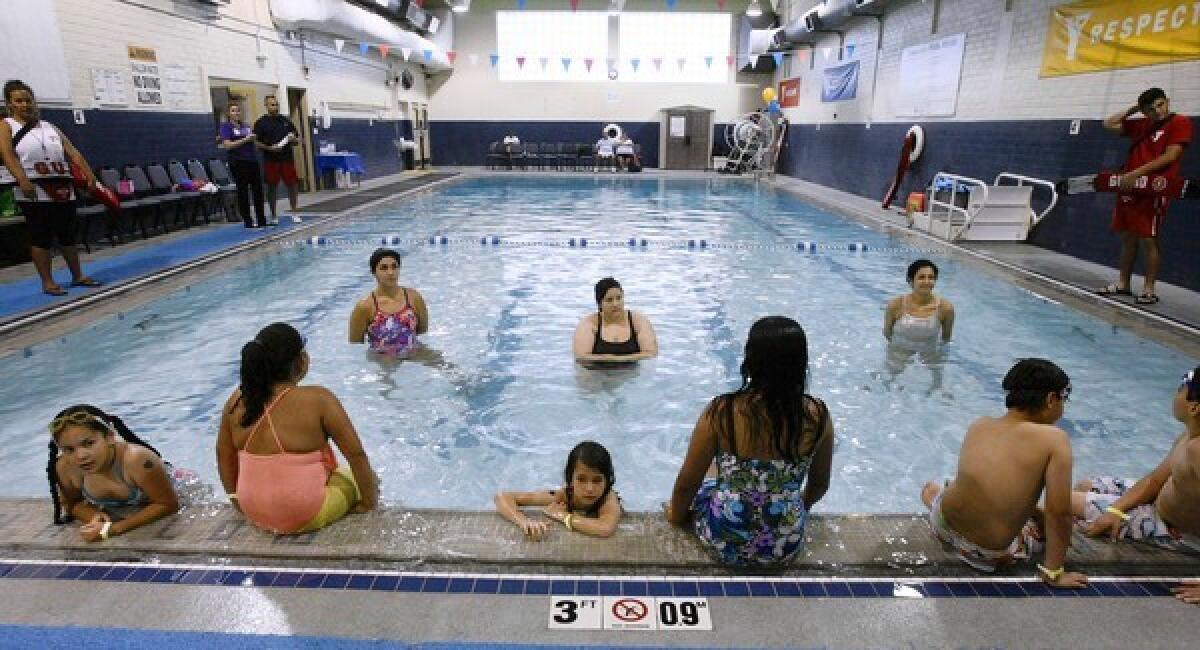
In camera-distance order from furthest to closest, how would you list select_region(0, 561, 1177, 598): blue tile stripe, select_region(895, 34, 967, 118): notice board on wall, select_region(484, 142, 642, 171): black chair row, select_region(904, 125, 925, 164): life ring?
1. select_region(484, 142, 642, 171): black chair row
2. select_region(904, 125, 925, 164): life ring
3. select_region(895, 34, 967, 118): notice board on wall
4. select_region(0, 561, 1177, 598): blue tile stripe

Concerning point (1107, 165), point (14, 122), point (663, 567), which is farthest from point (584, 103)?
point (663, 567)

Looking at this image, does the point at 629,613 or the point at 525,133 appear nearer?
the point at 629,613

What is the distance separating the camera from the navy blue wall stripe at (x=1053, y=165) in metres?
6.96

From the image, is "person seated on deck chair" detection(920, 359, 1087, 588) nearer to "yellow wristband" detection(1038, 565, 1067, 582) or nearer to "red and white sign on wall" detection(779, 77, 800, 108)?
"yellow wristband" detection(1038, 565, 1067, 582)

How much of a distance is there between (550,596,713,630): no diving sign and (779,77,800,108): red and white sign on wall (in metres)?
21.0

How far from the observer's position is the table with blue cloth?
50.8 ft

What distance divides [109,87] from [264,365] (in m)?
8.82

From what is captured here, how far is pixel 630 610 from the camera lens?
84.7 inches

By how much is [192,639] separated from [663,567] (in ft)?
4.58

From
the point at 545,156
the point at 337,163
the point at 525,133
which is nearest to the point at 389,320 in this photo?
the point at 337,163

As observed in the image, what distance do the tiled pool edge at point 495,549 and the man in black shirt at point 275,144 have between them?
840 centimetres

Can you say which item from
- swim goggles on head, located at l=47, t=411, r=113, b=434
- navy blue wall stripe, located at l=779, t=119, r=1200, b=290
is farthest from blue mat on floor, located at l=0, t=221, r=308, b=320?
navy blue wall stripe, located at l=779, t=119, r=1200, b=290

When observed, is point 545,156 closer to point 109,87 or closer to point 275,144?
point 275,144

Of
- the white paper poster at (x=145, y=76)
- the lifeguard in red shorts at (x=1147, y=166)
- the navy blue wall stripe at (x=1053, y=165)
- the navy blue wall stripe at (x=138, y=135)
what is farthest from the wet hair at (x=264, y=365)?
the white paper poster at (x=145, y=76)
